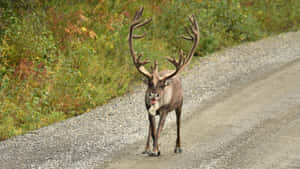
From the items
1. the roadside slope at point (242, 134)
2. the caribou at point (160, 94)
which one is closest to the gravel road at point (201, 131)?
the roadside slope at point (242, 134)

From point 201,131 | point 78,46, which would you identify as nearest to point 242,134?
point 201,131

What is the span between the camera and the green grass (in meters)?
11.5

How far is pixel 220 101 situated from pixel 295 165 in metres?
3.93

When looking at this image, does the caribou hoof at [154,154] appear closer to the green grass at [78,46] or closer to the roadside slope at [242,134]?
the roadside slope at [242,134]

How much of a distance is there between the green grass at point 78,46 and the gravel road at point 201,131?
739 millimetres

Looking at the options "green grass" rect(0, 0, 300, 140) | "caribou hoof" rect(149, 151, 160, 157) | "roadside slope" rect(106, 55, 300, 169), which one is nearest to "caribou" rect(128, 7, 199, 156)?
"caribou hoof" rect(149, 151, 160, 157)

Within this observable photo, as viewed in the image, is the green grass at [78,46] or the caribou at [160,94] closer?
the caribou at [160,94]

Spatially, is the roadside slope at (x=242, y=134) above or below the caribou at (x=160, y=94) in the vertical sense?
below

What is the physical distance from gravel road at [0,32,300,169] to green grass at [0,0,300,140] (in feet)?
2.43

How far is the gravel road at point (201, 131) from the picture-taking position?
833cm

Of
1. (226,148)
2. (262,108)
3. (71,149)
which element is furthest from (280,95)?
(71,149)

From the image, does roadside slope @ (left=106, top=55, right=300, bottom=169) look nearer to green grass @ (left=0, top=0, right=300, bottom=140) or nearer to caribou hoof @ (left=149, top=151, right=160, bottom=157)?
caribou hoof @ (left=149, top=151, right=160, bottom=157)

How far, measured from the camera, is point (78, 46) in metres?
13.3

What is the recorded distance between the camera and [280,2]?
2012 centimetres
